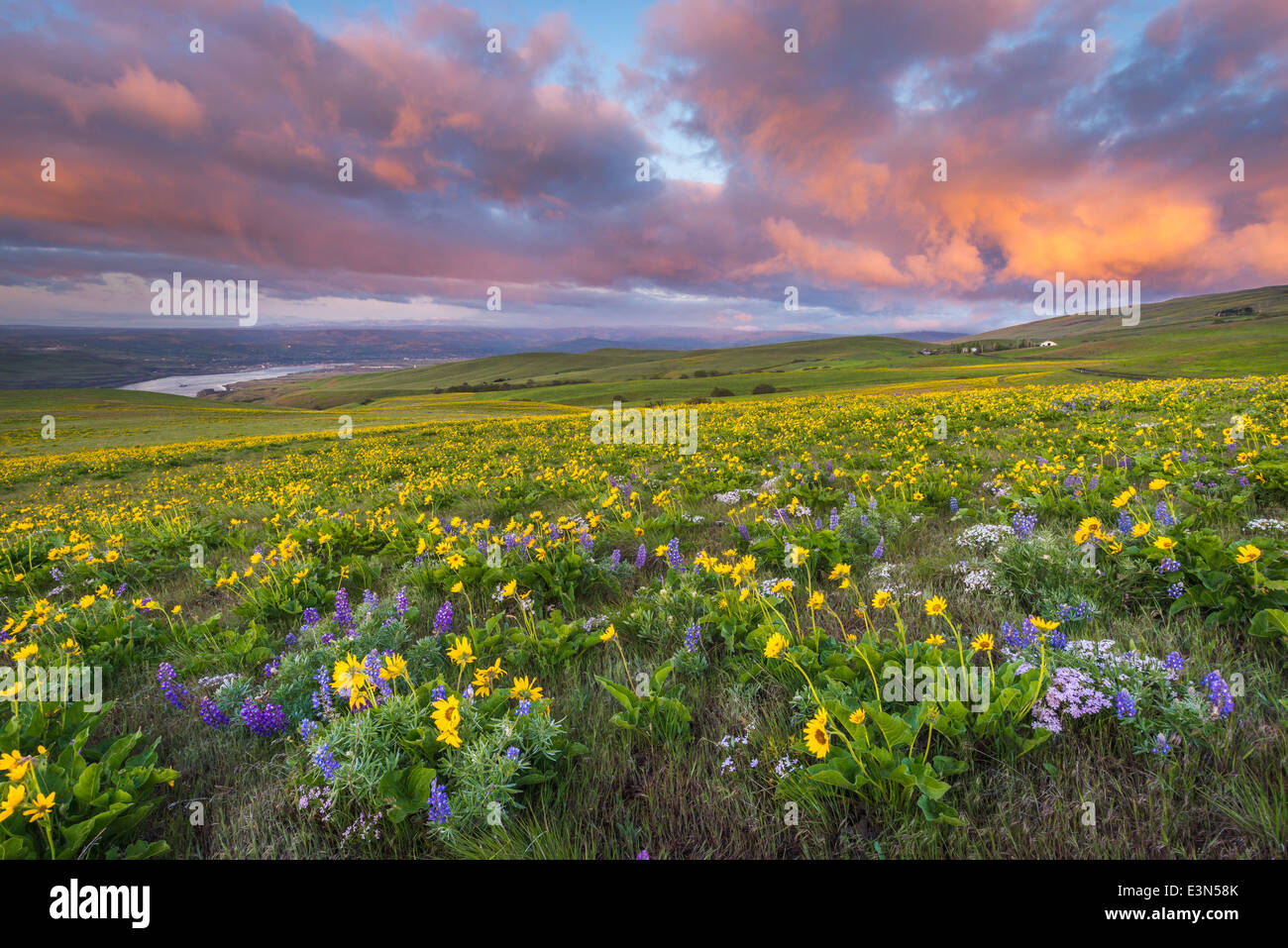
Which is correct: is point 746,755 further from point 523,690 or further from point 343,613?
point 343,613

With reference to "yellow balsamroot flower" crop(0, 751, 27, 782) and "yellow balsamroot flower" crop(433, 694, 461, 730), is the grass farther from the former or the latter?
"yellow balsamroot flower" crop(0, 751, 27, 782)

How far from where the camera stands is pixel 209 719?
10.0 feet

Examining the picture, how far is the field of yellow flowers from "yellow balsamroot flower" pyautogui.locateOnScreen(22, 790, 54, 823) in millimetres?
34

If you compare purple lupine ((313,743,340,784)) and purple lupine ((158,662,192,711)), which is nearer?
purple lupine ((313,743,340,784))

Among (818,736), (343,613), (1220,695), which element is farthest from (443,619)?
(1220,695)

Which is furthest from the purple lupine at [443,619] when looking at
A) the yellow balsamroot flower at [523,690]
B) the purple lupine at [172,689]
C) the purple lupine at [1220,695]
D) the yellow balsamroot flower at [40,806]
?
the purple lupine at [1220,695]

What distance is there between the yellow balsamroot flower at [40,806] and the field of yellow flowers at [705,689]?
3 cm

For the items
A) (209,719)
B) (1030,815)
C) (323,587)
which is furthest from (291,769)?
(1030,815)

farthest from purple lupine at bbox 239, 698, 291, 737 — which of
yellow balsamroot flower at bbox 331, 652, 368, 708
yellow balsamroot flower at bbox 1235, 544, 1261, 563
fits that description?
yellow balsamroot flower at bbox 1235, 544, 1261, 563

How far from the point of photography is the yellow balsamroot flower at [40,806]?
6.63 feet

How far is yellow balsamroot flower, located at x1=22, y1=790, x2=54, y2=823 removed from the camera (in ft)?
6.63

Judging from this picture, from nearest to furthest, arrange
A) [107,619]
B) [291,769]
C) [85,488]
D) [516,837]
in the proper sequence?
1. [516,837]
2. [291,769]
3. [107,619]
4. [85,488]
